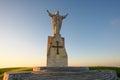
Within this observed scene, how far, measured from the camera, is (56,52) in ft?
63.4

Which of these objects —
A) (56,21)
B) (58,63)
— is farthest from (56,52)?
(56,21)

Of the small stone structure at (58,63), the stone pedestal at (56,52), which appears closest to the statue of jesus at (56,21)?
the small stone structure at (58,63)

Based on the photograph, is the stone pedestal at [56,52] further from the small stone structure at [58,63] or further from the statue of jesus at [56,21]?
the statue of jesus at [56,21]

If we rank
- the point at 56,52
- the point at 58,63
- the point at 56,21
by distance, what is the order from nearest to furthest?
the point at 58,63 → the point at 56,52 → the point at 56,21

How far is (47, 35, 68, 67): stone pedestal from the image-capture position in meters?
19.0

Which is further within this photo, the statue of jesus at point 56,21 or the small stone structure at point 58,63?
the statue of jesus at point 56,21

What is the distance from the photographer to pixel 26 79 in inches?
503

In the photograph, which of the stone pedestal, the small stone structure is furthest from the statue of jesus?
the stone pedestal

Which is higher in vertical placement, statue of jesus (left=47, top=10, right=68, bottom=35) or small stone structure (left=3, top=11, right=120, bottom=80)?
statue of jesus (left=47, top=10, right=68, bottom=35)

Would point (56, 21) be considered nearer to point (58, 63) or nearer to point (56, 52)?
point (56, 52)

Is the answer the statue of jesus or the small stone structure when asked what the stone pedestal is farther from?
the statue of jesus

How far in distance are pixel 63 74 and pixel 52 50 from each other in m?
6.21

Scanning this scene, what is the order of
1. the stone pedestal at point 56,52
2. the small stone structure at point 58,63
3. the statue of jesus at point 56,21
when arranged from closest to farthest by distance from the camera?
1. the small stone structure at point 58,63
2. the stone pedestal at point 56,52
3. the statue of jesus at point 56,21

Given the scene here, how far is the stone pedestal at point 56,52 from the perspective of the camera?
19.0 m
